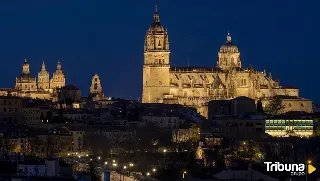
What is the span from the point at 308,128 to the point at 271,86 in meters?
38.4

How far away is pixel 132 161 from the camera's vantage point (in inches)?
4259

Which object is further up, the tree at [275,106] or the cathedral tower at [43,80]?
the cathedral tower at [43,80]

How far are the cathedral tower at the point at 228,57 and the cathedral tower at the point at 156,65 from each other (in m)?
7.80

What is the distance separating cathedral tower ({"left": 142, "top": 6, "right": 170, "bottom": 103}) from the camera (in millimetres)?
176750

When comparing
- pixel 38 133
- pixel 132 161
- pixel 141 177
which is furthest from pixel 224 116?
pixel 141 177

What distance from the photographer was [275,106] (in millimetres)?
168375

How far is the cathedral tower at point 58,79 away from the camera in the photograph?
→ 192m

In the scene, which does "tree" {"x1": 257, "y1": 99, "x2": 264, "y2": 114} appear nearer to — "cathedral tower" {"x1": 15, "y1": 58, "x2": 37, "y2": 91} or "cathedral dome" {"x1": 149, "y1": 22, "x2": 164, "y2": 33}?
"cathedral dome" {"x1": 149, "y1": 22, "x2": 164, "y2": 33}

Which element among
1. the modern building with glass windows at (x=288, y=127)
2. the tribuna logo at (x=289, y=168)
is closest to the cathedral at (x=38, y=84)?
the modern building with glass windows at (x=288, y=127)

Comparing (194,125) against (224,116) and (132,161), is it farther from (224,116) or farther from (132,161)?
(132,161)

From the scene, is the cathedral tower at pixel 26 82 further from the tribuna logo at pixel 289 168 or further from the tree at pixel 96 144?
the tribuna logo at pixel 289 168

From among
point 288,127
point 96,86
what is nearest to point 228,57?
point 96,86

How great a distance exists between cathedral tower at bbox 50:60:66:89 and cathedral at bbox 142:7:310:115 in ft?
45.0

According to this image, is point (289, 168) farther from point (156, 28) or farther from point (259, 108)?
point (156, 28)
